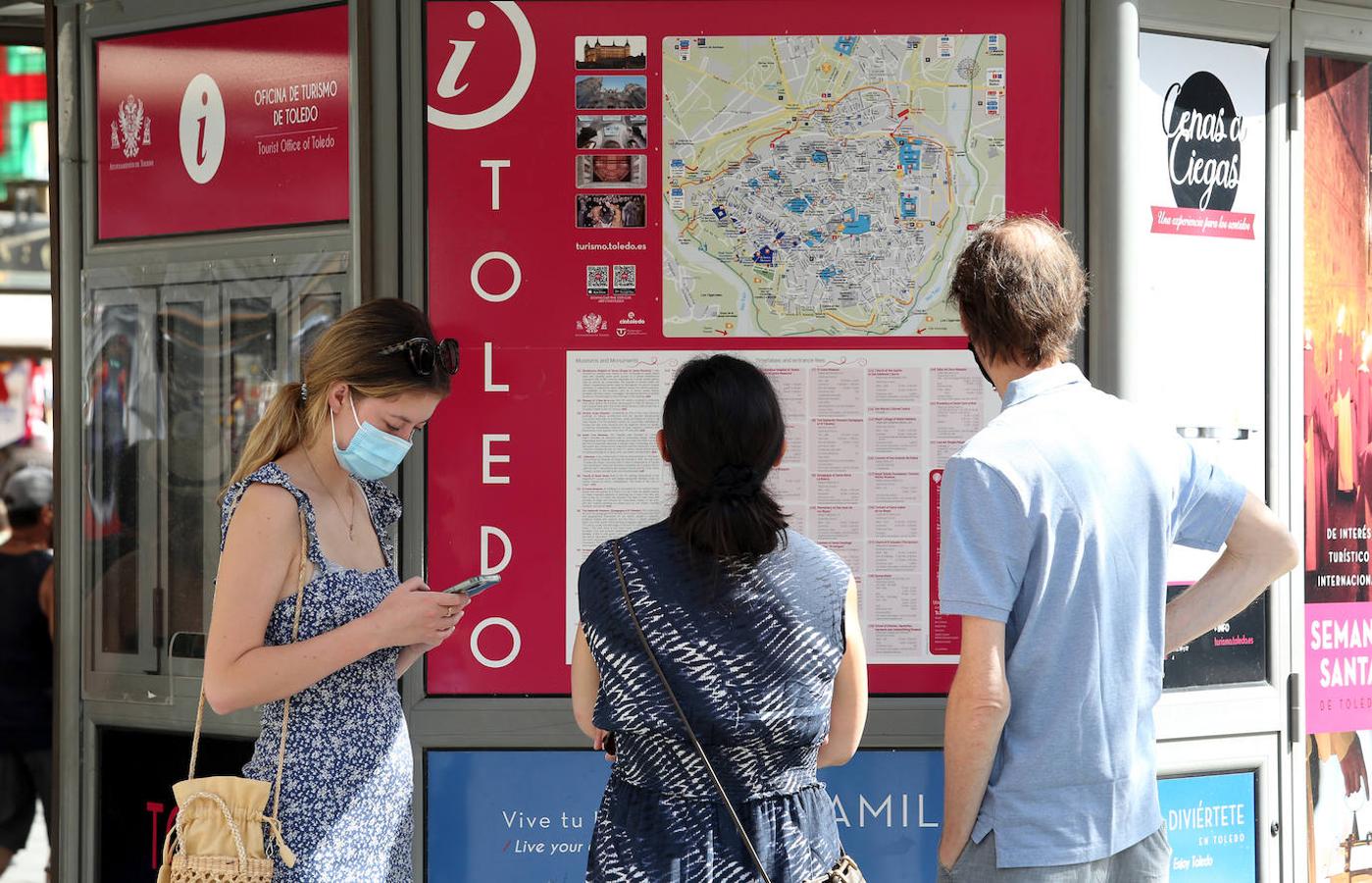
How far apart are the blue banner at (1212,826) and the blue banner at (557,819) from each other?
2.48 feet

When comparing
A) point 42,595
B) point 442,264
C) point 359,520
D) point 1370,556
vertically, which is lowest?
point 42,595

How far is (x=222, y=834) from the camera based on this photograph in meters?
2.16

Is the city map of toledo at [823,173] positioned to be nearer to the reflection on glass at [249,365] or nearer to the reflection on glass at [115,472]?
the reflection on glass at [249,365]

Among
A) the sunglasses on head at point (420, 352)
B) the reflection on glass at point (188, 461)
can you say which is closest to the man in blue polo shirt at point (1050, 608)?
the sunglasses on head at point (420, 352)

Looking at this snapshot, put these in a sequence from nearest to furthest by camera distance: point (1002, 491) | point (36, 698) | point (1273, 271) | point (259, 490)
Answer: point (1002, 491)
point (259, 490)
point (1273, 271)
point (36, 698)

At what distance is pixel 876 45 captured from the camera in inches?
144

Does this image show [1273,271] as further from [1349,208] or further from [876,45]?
[876,45]

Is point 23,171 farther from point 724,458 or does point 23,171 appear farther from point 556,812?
point 724,458

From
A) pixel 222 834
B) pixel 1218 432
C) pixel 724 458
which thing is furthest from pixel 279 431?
pixel 1218 432

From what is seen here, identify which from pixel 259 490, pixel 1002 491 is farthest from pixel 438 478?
pixel 1002 491

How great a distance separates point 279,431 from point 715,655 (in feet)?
3.31

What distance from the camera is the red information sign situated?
12.4ft

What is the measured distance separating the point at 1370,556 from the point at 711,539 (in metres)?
3.10

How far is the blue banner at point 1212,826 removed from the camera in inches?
148
